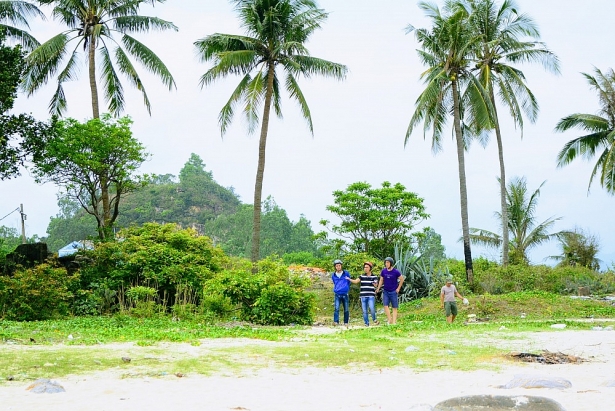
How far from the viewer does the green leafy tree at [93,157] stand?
21297 mm

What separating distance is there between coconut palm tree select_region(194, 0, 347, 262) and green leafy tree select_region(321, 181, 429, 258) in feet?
13.6

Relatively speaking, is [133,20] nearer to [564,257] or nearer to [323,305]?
[323,305]

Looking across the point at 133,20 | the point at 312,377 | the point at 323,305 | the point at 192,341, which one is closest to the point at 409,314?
the point at 323,305

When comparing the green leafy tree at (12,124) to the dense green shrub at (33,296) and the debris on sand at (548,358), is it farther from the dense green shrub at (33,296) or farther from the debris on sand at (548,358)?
the debris on sand at (548,358)

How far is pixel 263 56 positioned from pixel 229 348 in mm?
16562

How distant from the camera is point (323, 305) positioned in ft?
76.8

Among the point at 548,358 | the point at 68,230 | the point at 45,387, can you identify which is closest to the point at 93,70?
the point at 45,387

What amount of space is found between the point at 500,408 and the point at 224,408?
2.52m

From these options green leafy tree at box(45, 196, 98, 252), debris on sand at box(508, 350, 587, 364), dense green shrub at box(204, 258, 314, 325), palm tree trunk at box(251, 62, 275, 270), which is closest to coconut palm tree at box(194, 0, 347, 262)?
palm tree trunk at box(251, 62, 275, 270)

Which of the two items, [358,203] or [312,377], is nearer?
[312,377]

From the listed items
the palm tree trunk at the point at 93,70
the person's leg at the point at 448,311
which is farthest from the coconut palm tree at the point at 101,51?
the person's leg at the point at 448,311

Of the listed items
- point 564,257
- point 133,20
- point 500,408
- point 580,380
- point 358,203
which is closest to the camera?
point 500,408

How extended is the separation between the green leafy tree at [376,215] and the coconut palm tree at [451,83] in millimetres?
2199

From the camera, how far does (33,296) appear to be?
16.1m
